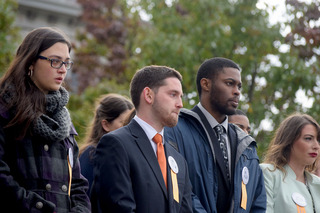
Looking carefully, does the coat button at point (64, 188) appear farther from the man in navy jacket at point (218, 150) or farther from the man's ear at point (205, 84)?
the man's ear at point (205, 84)

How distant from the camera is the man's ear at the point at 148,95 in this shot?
4430 millimetres

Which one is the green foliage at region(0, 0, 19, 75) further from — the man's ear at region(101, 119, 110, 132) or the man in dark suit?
the man in dark suit

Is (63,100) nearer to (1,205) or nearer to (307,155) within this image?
(1,205)

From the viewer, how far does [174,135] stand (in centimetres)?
503

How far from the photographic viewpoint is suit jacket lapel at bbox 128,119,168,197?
4.14 metres

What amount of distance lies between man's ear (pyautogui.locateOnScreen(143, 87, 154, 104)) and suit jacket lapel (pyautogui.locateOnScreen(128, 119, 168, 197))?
0.22 metres

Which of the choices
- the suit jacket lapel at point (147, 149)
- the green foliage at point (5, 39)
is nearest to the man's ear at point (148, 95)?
the suit jacket lapel at point (147, 149)

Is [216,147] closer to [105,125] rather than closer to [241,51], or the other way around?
[105,125]

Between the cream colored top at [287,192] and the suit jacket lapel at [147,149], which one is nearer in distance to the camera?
the suit jacket lapel at [147,149]

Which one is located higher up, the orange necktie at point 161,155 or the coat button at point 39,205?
the orange necktie at point 161,155

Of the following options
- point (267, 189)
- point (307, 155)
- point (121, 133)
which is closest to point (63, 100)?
point (121, 133)

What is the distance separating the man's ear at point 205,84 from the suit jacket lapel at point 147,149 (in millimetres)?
1209

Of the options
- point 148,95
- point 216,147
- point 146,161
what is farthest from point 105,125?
point 146,161

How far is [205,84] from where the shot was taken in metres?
5.40
